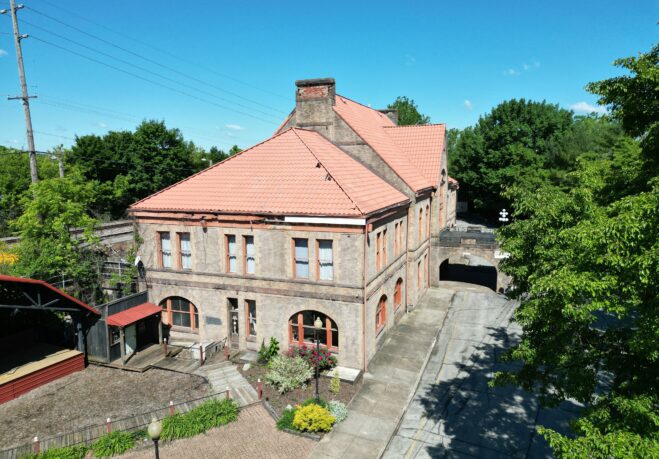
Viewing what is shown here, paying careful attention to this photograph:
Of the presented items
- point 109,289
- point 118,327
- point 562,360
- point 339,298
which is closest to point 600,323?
point 339,298

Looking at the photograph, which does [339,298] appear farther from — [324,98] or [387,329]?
[324,98]

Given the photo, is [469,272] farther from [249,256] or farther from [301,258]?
[249,256]

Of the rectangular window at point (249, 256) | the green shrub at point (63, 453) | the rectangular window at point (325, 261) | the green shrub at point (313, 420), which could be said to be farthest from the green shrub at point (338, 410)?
the green shrub at point (63, 453)

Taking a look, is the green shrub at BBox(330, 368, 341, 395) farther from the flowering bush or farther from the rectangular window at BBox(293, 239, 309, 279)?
the rectangular window at BBox(293, 239, 309, 279)

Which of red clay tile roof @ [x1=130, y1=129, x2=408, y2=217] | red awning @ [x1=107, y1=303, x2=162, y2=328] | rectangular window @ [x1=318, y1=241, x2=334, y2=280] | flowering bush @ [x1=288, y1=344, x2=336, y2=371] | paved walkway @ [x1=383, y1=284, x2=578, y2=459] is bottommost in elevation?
paved walkway @ [x1=383, y1=284, x2=578, y2=459]

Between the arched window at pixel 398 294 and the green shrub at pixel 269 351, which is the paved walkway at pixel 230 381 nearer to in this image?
the green shrub at pixel 269 351

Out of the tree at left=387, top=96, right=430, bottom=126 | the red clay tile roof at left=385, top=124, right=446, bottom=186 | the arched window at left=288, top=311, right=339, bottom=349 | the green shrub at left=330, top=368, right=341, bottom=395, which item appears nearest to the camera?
the green shrub at left=330, top=368, right=341, bottom=395

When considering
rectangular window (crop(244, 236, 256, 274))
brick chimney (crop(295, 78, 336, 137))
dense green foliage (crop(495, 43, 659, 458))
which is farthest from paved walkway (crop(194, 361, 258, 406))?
brick chimney (crop(295, 78, 336, 137))
